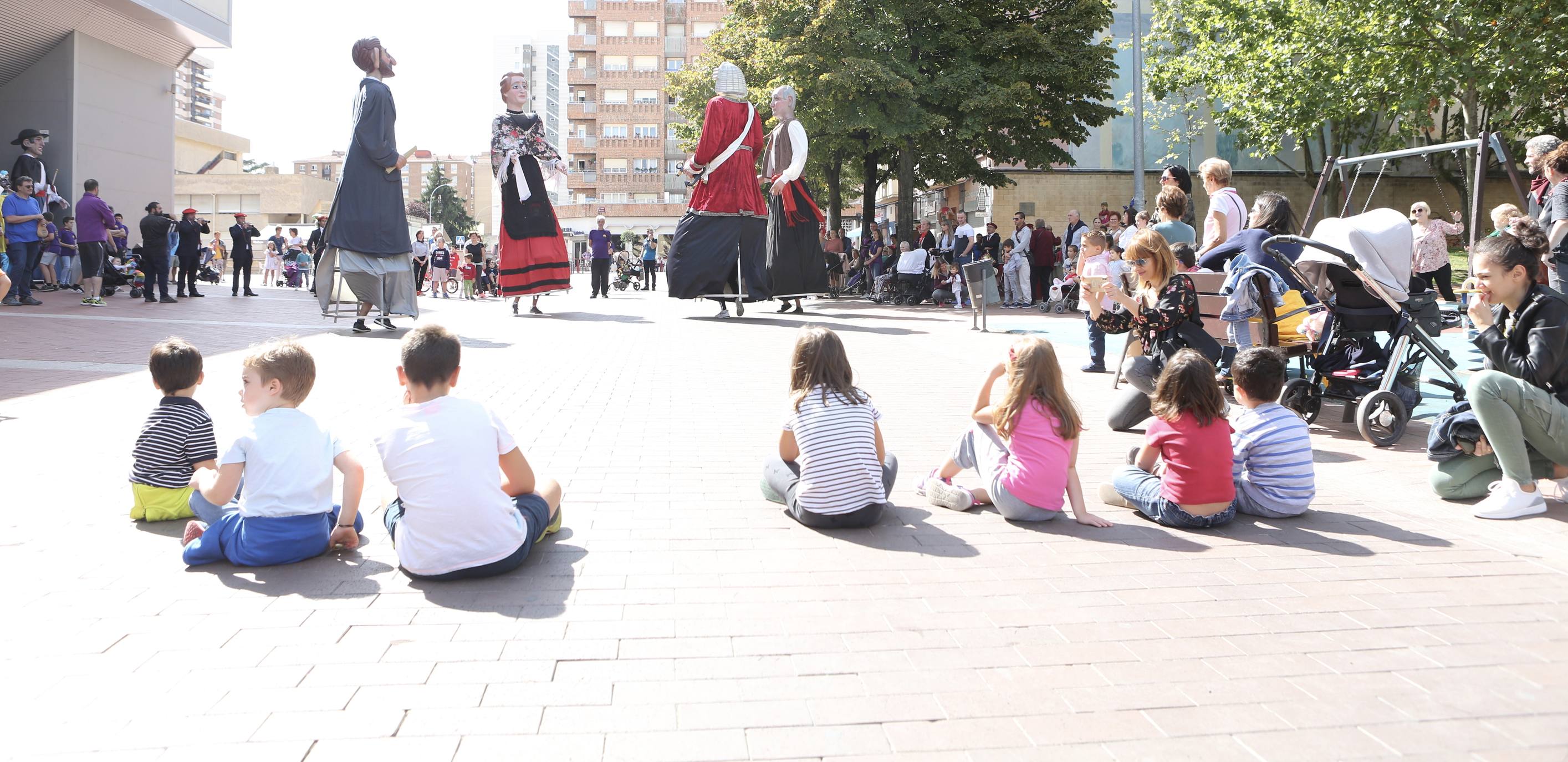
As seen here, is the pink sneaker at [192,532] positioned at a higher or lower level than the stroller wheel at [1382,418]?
lower

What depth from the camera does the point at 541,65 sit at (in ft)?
499

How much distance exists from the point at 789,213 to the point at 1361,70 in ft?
60.1

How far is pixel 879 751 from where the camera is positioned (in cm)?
291

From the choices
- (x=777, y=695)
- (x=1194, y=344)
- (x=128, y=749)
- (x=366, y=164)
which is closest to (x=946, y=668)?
(x=777, y=695)

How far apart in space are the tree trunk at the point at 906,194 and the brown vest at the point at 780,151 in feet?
41.4

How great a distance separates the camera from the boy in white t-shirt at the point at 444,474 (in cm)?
416

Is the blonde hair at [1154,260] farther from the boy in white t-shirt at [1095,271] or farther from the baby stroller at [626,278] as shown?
the baby stroller at [626,278]

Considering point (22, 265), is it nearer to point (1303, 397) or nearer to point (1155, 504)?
point (1303, 397)

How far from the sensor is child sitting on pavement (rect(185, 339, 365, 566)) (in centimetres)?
436

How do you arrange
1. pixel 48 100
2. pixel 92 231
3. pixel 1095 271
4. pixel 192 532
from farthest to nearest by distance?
1. pixel 48 100
2. pixel 92 231
3. pixel 1095 271
4. pixel 192 532

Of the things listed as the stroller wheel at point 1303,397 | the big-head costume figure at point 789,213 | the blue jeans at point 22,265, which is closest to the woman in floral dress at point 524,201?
the big-head costume figure at point 789,213

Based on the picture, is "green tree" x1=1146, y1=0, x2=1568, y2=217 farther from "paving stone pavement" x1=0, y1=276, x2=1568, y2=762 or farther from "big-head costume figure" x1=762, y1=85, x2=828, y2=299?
"paving stone pavement" x1=0, y1=276, x2=1568, y2=762

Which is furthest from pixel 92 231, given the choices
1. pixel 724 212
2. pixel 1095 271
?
pixel 1095 271

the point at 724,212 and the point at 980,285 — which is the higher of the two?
the point at 724,212
